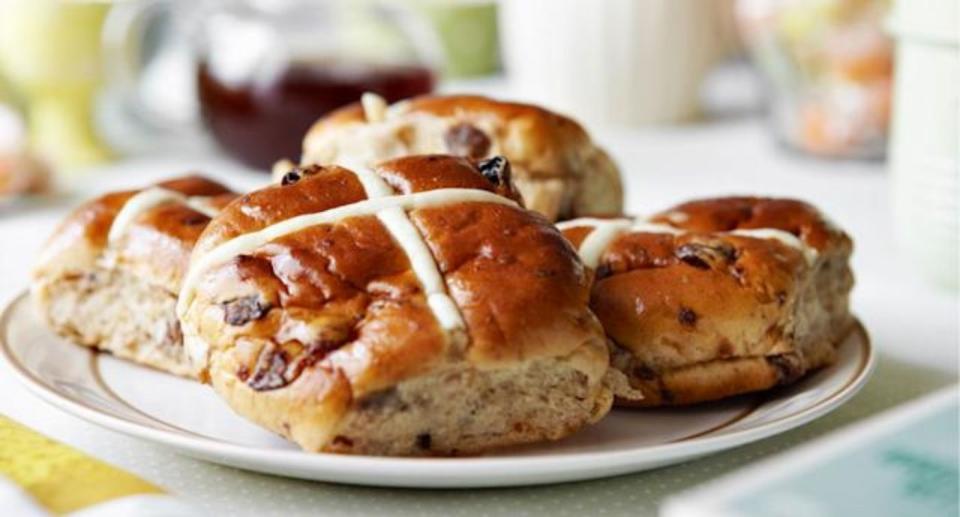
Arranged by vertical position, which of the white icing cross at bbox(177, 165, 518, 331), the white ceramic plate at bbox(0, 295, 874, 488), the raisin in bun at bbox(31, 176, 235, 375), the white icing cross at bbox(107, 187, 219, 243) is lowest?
the white ceramic plate at bbox(0, 295, 874, 488)

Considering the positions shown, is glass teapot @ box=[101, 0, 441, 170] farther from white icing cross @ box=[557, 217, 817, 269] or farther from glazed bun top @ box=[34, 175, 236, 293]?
white icing cross @ box=[557, 217, 817, 269]

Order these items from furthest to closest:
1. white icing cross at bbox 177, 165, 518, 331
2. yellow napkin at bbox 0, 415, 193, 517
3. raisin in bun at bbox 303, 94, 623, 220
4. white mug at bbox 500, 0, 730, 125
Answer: white mug at bbox 500, 0, 730, 125 → raisin in bun at bbox 303, 94, 623, 220 → white icing cross at bbox 177, 165, 518, 331 → yellow napkin at bbox 0, 415, 193, 517

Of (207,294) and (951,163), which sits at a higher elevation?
(207,294)

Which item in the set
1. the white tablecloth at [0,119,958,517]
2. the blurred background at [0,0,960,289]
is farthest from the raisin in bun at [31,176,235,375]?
the blurred background at [0,0,960,289]

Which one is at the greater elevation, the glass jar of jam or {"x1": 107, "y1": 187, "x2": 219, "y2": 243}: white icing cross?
{"x1": 107, "y1": 187, "x2": 219, "y2": 243}: white icing cross

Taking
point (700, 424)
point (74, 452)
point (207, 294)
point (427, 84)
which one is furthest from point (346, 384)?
point (427, 84)

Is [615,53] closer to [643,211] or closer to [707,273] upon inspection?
[643,211]

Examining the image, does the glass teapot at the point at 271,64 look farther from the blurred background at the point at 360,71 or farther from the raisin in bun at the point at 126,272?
the raisin in bun at the point at 126,272

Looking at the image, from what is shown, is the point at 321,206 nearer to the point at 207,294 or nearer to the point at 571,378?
the point at 207,294

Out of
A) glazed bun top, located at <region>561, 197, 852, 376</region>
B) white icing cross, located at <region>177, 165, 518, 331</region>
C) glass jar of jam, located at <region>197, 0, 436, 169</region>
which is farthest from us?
glass jar of jam, located at <region>197, 0, 436, 169</region>
